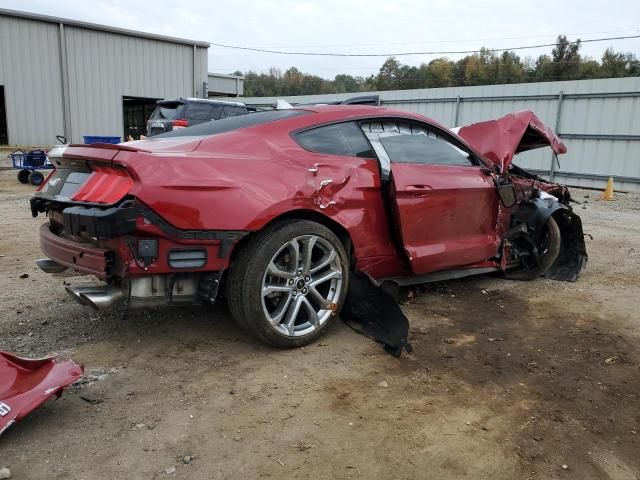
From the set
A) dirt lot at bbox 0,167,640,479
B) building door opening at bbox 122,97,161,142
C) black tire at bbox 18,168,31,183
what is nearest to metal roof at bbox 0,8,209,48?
building door opening at bbox 122,97,161,142

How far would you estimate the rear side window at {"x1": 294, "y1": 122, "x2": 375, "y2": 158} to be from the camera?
12.1 ft

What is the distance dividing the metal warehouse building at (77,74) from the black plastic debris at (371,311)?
2009 cm

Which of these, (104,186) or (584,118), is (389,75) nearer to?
(584,118)

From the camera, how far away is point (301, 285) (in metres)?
3.53

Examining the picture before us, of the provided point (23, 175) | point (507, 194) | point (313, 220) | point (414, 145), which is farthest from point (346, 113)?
point (23, 175)

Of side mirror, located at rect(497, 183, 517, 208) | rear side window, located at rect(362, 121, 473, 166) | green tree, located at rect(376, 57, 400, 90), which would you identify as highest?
green tree, located at rect(376, 57, 400, 90)

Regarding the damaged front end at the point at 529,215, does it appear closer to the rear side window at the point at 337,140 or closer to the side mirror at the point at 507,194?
the side mirror at the point at 507,194

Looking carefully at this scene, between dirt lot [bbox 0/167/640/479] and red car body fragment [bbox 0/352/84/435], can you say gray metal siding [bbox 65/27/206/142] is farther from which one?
red car body fragment [bbox 0/352/84/435]

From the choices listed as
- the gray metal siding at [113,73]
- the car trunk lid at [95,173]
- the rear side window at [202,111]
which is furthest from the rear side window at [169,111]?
the gray metal siding at [113,73]

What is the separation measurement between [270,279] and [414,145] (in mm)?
1669

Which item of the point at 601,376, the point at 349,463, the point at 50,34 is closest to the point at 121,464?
the point at 349,463

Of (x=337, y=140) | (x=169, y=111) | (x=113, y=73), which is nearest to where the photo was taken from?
(x=337, y=140)

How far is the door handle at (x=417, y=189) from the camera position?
3923 millimetres

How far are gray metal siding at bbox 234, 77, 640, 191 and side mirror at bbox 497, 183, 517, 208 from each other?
10832 mm
